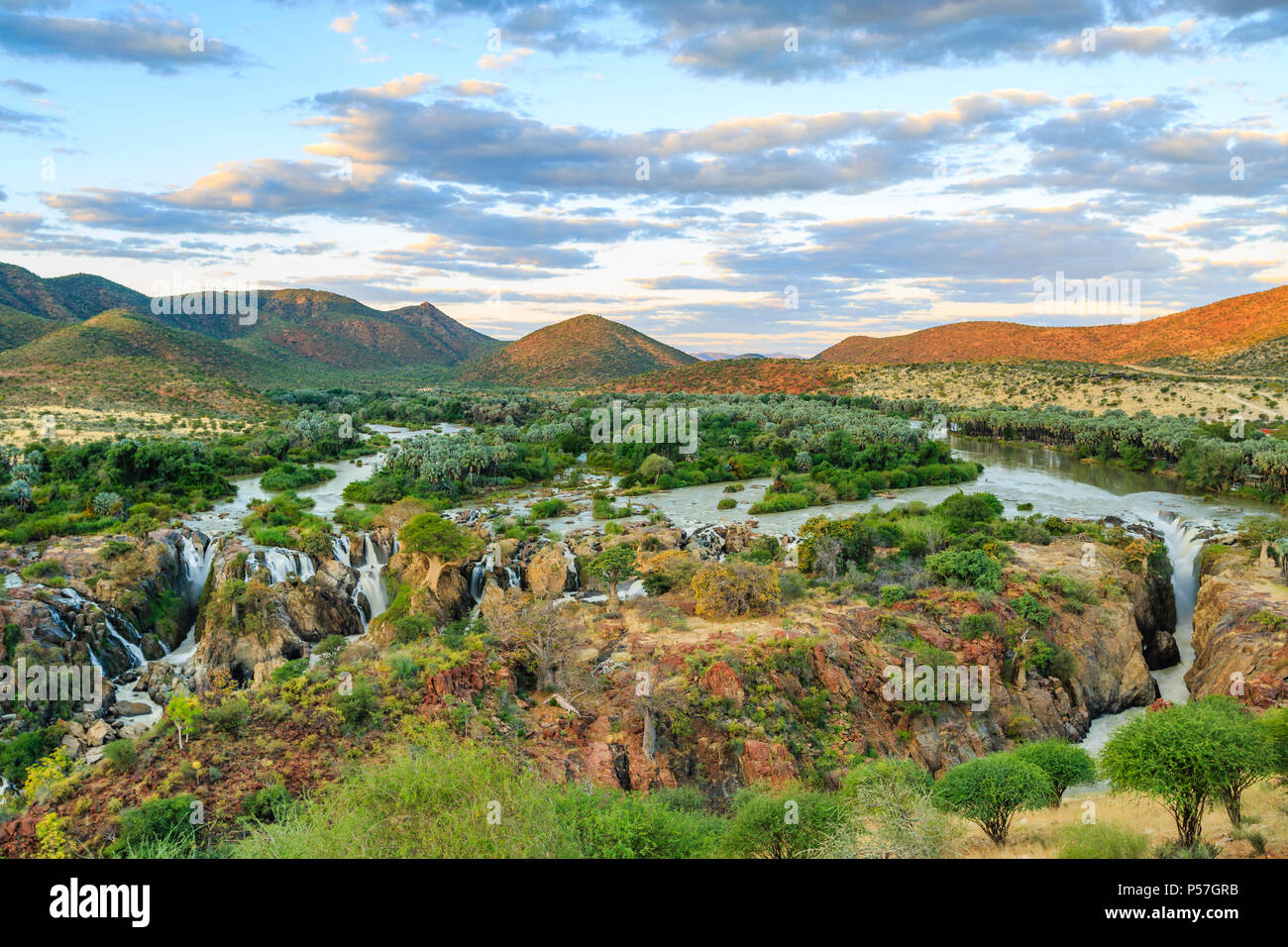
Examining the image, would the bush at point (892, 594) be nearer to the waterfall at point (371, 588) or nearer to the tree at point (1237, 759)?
the tree at point (1237, 759)

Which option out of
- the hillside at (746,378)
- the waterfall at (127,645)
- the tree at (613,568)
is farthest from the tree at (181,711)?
the hillside at (746,378)

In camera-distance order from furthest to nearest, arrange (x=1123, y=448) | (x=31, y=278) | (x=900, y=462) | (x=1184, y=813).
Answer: (x=31, y=278), (x=1123, y=448), (x=900, y=462), (x=1184, y=813)

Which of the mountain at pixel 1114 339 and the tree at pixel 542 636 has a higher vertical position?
the mountain at pixel 1114 339

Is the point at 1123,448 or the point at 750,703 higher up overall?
the point at 1123,448

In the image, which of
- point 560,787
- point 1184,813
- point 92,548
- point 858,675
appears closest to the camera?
point 1184,813

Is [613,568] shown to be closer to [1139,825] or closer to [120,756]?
[120,756]
